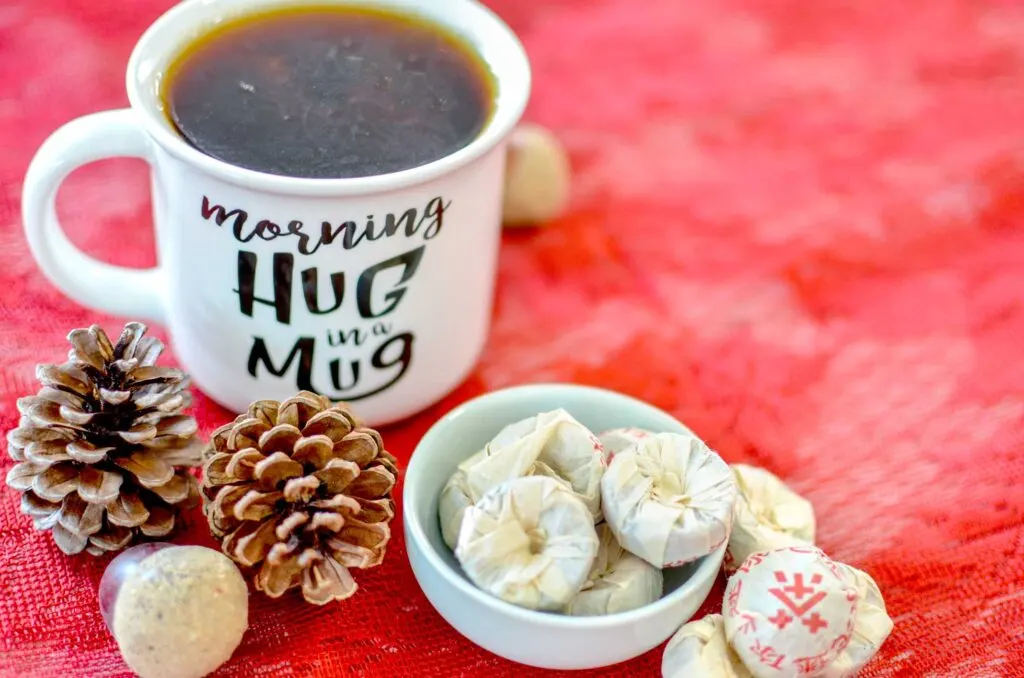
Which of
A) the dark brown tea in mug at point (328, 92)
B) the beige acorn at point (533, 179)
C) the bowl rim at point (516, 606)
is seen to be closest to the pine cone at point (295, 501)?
the bowl rim at point (516, 606)

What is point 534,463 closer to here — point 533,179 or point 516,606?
point 516,606

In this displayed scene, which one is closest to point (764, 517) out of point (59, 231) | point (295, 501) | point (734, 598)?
point (734, 598)

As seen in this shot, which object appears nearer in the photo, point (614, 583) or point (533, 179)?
point (614, 583)

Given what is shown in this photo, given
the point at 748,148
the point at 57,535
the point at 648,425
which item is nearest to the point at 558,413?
the point at 648,425

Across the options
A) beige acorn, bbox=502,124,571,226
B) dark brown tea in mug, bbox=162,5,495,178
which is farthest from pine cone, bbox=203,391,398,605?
beige acorn, bbox=502,124,571,226

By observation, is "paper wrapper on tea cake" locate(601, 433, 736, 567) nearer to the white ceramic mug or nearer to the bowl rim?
the bowl rim

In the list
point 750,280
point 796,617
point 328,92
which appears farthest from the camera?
point 750,280
